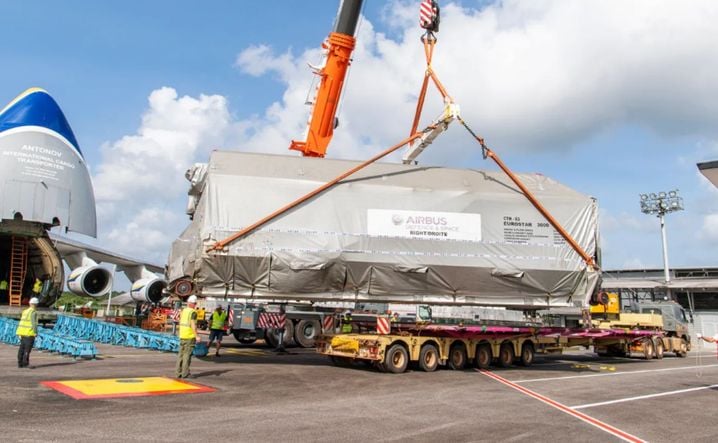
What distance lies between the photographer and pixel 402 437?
22.7 feet

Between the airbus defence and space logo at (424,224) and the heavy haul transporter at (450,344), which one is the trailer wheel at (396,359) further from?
the airbus defence and space logo at (424,224)

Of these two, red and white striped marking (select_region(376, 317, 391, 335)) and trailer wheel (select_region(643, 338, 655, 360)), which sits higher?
red and white striped marking (select_region(376, 317, 391, 335))

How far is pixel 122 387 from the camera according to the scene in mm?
9820

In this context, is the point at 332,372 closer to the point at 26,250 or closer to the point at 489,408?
the point at 489,408

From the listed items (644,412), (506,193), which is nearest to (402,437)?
(644,412)

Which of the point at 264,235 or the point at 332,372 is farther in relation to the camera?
the point at 332,372

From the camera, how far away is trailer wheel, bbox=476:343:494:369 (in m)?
15.6

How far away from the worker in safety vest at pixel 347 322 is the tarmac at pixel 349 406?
141 centimetres

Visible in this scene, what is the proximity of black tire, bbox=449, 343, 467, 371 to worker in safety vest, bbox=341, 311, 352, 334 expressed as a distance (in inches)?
119

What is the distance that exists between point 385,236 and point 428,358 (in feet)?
12.6

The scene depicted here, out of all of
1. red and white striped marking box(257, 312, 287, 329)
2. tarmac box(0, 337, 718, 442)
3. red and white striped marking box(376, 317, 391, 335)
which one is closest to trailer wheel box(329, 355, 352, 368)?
tarmac box(0, 337, 718, 442)

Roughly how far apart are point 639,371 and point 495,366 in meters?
4.68

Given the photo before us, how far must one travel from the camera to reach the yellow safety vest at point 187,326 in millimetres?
11203

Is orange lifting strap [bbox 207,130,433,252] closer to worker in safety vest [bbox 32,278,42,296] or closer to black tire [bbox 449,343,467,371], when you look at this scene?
black tire [bbox 449,343,467,371]
